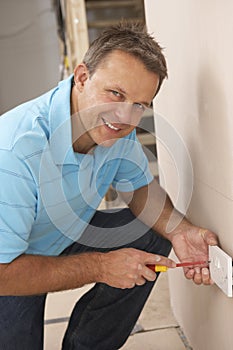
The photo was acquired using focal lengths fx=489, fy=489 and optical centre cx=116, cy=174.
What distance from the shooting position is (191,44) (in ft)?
4.09

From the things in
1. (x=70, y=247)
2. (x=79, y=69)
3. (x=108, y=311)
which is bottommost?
(x=108, y=311)

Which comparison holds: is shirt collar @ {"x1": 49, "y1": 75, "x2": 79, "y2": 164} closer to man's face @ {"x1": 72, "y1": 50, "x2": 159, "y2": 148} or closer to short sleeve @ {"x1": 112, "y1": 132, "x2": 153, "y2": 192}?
man's face @ {"x1": 72, "y1": 50, "x2": 159, "y2": 148}

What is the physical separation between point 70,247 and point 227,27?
2.80 ft

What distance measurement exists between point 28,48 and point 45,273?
194 inches

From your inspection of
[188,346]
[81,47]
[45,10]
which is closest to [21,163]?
[188,346]

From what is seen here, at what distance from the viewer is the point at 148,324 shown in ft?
5.87

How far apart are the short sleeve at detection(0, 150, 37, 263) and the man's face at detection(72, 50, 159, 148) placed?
0.73 ft

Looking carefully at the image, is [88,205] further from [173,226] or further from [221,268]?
[221,268]

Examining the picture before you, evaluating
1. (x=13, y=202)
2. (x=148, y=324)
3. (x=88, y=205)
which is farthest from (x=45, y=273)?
(x=148, y=324)

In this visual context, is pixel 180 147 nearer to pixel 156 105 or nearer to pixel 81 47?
pixel 156 105

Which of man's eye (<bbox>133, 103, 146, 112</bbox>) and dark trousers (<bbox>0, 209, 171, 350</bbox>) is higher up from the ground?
man's eye (<bbox>133, 103, 146, 112</bbox>)

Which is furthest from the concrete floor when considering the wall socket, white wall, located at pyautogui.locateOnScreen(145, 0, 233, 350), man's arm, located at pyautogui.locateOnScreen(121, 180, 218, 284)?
the wall socket

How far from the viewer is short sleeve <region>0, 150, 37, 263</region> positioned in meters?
1.13

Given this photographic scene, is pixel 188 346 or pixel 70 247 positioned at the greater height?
pixel 70 247
